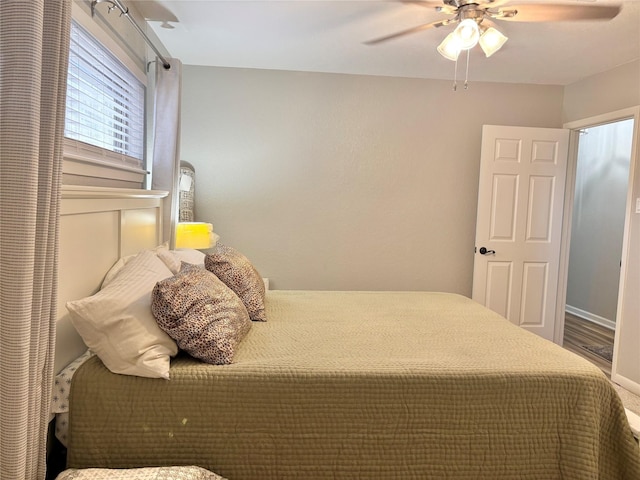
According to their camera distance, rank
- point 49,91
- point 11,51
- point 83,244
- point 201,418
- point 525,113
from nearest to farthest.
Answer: point 11,51
point 49,91
point 201,418
point 83,244
point 525,113

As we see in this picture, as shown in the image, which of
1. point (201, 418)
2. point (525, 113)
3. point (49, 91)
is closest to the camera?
point (49, 91)

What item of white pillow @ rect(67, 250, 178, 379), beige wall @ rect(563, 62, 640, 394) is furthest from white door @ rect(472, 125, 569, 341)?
white pillow @ rect(67, 250, 178, 379)

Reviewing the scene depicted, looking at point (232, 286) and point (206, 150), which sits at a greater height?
A: point (206, 150)

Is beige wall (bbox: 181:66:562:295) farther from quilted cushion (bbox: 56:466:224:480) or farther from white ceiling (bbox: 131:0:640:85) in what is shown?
quilted cushion (bbox: 56:466:224:480)

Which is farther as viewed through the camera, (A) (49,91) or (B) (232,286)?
(B) (232,286)

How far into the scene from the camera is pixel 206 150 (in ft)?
12.3

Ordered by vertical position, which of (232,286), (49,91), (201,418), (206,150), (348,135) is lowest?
(201,418)

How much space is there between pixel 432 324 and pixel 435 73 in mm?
2461

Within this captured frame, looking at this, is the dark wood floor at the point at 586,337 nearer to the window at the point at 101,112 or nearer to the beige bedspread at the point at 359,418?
the beige bedspread at the point at 359,418

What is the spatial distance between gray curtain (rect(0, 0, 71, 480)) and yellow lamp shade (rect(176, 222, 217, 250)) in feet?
6.49

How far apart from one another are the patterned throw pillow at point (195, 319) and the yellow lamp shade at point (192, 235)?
4.76ft

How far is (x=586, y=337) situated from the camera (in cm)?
437

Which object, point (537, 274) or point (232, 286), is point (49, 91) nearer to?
point (232, 286)

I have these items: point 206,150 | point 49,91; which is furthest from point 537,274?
point 49,91
